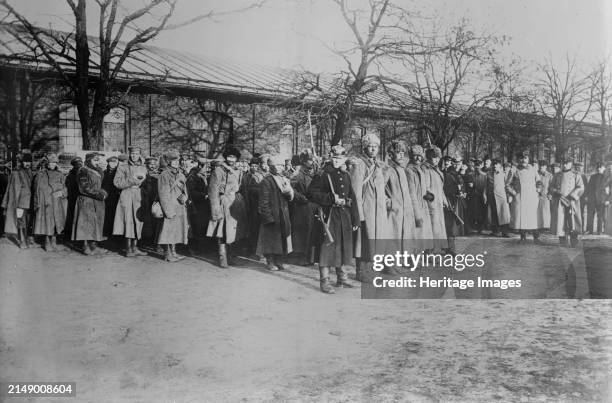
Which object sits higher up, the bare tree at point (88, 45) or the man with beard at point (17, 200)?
the bare tree at point (88, 45)

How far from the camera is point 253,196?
6719 millimetres

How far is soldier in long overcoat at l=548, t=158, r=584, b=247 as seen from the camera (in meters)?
8.25

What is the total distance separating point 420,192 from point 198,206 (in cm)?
307

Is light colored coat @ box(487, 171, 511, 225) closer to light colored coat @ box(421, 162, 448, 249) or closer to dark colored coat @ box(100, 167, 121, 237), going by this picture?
light colored coat @ box(421, 162, 448, 249)

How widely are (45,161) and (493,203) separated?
25.1 ft

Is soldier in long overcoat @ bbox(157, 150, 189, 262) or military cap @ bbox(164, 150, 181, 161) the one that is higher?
military cap @ bbox(164, 150, 181, 161)

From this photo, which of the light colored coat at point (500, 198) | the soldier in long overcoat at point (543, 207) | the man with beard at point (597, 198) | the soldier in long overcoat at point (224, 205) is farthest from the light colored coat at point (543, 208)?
the soldier in long overcoat at point (224, 205)

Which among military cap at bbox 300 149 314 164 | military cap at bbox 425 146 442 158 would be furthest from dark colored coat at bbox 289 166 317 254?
military cap at bbox 425 146 442 158

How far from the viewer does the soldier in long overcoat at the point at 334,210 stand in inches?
202

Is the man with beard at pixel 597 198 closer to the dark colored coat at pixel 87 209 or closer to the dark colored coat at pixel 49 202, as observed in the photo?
the dark colored coat at pixel 87 209

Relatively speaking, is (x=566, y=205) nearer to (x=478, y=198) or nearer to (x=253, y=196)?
(x=478, y=198)

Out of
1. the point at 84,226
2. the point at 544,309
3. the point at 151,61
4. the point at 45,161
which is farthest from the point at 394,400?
the point at 151,61

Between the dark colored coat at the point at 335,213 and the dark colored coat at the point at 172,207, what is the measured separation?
2205 millimetres

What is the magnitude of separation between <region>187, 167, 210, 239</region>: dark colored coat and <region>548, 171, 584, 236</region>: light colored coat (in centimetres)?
567
